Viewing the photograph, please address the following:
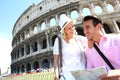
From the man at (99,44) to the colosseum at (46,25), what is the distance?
74.8 ft

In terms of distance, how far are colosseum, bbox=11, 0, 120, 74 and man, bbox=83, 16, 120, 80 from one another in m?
22.8

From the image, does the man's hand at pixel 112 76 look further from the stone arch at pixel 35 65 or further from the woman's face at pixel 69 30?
the stone arch at pixel 35 65

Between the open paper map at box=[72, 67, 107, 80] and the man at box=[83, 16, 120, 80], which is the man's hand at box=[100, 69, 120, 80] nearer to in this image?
the open paper map at box=[72, 67, 107, 80]

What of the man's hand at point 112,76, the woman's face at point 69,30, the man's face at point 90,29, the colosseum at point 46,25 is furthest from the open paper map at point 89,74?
the colosseum at point 46,25

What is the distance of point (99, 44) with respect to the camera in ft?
8.13

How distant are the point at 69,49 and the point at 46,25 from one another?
2599cm

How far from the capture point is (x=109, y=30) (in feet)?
89.1

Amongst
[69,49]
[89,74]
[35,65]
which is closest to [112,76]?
[89,74]

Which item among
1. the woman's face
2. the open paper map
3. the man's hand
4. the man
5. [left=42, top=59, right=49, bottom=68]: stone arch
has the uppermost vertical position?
[left=42, top=59, right=49, bottom=68]: stone arch

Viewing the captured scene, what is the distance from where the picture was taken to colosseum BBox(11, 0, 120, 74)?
26564mm

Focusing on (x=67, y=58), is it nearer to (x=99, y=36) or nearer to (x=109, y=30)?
(x=99, y=36)

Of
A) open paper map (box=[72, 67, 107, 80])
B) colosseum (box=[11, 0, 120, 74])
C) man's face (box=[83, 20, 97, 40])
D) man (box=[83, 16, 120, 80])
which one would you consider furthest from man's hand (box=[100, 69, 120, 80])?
colosseum (box=[11, 0, 120, 74])

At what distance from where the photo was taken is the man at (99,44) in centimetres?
230

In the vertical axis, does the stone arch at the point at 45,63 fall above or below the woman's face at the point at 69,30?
above
